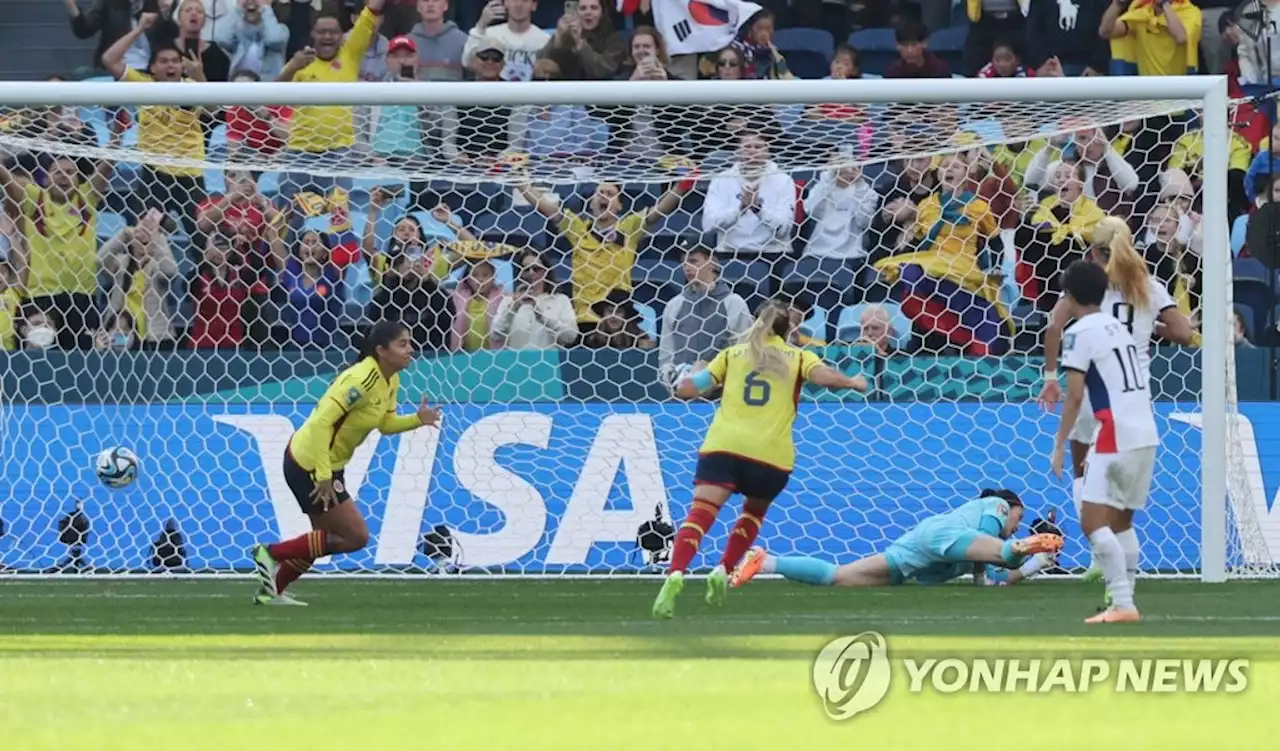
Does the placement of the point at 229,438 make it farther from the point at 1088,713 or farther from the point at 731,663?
the point at 1088,713

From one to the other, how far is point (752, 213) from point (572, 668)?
23.5 feet

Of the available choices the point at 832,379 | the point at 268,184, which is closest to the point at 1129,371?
the point at 832,379

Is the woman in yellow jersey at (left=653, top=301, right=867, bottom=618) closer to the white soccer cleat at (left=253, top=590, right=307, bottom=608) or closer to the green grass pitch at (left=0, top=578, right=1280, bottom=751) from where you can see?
the green grass pitch at (left=0, top=578, right=1280, bottom=751)

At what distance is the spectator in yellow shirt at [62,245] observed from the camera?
13930 millimetres

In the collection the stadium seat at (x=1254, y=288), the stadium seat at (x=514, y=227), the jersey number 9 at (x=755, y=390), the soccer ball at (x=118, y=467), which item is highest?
the stadium seat at (x=514, y=227)

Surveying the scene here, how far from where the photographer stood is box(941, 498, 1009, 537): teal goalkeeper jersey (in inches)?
455

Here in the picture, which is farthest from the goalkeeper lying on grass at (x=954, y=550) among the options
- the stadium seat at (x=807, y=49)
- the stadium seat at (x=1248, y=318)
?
the stadium seat at (x=807, y=49)

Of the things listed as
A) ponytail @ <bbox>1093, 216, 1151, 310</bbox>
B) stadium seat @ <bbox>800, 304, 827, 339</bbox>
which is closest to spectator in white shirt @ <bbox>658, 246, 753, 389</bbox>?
stadium seat @ <bbox>800, 304, 827, 339</bbox>

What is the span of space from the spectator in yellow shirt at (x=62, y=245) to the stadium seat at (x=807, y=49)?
18.4 ft

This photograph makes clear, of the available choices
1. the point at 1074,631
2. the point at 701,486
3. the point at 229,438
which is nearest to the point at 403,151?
the point at 229,438

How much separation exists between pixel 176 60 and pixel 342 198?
7.66 feet

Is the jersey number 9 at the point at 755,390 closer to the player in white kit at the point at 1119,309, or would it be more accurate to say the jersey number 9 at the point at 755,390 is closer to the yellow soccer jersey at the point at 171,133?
the player in white kit at the point at 1119,309

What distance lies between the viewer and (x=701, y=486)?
36.1 ft

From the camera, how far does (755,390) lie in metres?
10.9
